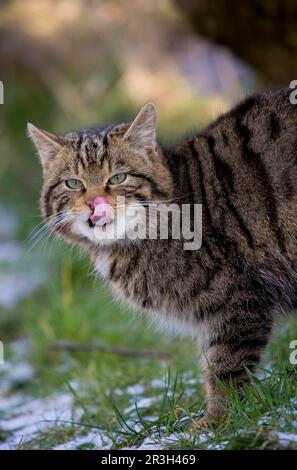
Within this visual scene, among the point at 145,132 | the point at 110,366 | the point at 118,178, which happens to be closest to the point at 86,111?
the point at 110,366

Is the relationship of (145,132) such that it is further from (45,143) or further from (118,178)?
(45,143)

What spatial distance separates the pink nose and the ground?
0.64 meters

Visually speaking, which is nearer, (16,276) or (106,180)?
(106,180)

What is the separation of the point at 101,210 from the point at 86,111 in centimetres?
495

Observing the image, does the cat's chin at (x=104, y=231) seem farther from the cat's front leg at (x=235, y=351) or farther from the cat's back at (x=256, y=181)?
the cat's front leg at (x=235, y=351)

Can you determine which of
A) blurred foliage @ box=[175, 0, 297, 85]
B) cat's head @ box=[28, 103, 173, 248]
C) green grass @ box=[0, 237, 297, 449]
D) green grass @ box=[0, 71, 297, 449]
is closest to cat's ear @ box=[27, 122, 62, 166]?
cat's head @ box=[28, 103, 173, 248]

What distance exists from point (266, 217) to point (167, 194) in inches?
16.8

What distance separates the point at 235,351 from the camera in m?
2.98

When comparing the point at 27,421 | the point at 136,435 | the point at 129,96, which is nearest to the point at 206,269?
the point at 136,435

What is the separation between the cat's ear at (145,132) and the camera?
10.5 feet

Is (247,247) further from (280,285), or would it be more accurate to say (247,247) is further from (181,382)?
(181,382)

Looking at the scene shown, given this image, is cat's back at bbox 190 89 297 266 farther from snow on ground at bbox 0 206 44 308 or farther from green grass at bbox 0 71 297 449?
snow on ground at bbox 0 206 44 308

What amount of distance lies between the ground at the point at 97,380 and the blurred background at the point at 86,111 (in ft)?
0.04
